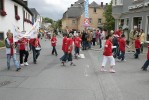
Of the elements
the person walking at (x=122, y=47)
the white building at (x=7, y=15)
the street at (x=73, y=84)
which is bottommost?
the street at (x=73, y=84)

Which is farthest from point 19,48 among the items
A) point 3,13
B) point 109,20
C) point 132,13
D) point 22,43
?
point 109,20

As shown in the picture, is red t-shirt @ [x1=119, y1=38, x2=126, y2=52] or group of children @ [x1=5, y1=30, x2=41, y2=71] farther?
red t-shirt @ [x1=119, y1=38, x2=126, y2=52]

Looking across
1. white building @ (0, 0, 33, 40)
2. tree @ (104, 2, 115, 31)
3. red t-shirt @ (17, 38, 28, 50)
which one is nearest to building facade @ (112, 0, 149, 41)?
white building @ (0, 0, 33, 40)

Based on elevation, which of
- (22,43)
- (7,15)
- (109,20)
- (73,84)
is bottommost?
(73,84)

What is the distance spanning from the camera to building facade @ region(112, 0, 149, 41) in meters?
24.1

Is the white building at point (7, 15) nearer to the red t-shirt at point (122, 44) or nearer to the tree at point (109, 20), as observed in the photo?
the red t-shirt at point (122, 44)

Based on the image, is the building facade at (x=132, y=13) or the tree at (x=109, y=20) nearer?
the building facade at (x=132, y=13)

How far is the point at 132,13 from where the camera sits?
27.5 metres

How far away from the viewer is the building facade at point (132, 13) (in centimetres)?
2406

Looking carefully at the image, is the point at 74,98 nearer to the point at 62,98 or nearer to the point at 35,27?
the point at 62,98

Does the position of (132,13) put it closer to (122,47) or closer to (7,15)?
(7,15)

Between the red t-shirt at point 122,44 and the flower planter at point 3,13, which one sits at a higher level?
the flower planter at point 3,13

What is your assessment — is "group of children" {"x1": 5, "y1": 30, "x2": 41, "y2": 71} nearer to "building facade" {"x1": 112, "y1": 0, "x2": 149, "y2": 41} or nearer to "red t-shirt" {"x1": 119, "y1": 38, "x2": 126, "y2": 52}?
"red t-shirt" {"x1": 119, "y1": 38, "x2": 126, "y2": 52}

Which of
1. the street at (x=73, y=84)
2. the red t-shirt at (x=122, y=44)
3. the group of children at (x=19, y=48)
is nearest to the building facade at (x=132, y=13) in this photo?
the red t-shirt at (x=122, y=44)
